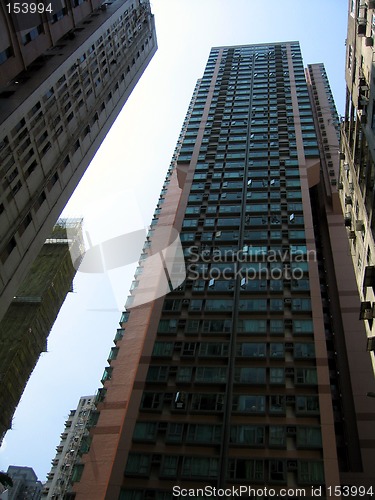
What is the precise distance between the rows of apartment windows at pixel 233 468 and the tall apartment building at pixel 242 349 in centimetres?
5

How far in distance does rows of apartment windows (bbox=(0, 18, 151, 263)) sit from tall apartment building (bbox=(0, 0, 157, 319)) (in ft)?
0.18

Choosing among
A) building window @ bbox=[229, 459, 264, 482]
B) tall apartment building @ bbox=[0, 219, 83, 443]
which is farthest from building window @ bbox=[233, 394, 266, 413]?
tall apartment building @ bbox=[0, 219, 83, 443]

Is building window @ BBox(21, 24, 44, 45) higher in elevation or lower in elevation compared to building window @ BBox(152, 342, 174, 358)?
higher

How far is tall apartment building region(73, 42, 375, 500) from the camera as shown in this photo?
2377 cm

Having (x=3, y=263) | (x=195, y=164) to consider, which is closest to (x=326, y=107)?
(x=195, y=164)

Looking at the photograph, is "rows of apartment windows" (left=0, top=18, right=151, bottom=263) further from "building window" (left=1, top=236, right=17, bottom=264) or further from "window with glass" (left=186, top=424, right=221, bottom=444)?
"window with glass" (left=186, top=424, right=221, bottom=444)

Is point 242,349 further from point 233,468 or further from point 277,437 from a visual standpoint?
point 233,468

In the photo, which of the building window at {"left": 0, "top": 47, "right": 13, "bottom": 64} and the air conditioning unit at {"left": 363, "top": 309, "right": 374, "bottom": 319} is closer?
the building window at {"left": 0, "top": 47, "right": 13, "bottom": 64}

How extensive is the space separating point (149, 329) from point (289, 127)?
102 feet

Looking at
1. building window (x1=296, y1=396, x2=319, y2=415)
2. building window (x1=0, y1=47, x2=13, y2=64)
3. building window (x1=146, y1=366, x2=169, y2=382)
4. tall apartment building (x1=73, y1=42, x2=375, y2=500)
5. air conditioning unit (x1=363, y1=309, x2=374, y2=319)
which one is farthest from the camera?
building window (x1=146, y1=366, x2=169, y2=382)

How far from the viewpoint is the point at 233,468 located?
23344 mm

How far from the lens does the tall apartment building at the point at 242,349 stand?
23766 mm

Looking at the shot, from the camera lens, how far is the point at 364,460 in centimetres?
2888

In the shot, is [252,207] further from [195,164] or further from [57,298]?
[57,298]
